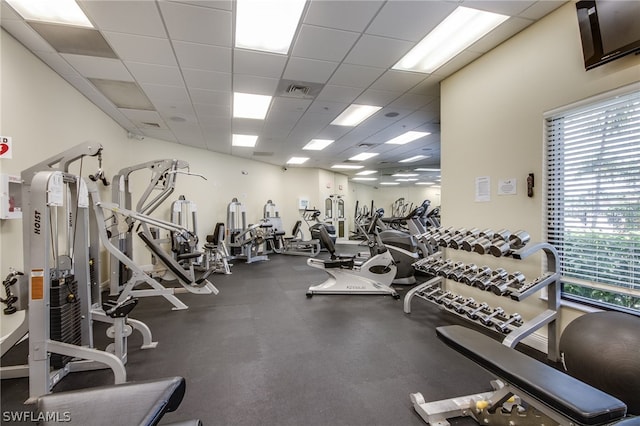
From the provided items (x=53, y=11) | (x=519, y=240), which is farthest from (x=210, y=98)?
(x=519, y=240)

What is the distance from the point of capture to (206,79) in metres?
3.52

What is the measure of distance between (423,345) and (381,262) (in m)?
1.71

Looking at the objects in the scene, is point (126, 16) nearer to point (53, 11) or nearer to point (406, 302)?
point (53, 11)

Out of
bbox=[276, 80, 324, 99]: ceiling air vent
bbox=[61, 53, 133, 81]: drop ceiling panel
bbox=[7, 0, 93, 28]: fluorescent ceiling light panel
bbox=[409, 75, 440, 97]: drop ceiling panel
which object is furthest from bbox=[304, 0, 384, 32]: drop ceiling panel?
bbox=[61, 53, 133, 81]: drop ceiling panel

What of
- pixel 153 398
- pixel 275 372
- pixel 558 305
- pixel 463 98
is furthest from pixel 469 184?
pixel 153 398

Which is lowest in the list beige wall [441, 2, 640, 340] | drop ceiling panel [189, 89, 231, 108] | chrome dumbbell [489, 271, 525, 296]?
chrome dumbbell [489, 271, 525, 296]

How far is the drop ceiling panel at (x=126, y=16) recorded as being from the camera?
2250 millimetres

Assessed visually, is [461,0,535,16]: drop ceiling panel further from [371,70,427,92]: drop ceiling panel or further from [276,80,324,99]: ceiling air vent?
[276,80,324,99]: ceiling air vent

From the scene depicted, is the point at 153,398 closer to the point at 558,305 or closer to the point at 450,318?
the point at 558,305

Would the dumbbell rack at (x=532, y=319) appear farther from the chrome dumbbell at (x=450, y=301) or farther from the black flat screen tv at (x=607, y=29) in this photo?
the black flat screen tv at (x=607, y=29)

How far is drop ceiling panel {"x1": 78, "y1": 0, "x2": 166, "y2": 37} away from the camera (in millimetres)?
2250

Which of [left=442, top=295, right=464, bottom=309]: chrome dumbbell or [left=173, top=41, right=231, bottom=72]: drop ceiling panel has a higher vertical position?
[left=173, top=41, right=231, bottom=72]: drop ceiling panel

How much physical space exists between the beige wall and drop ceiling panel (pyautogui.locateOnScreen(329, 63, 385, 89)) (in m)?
0.98

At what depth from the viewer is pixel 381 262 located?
4289 mm
